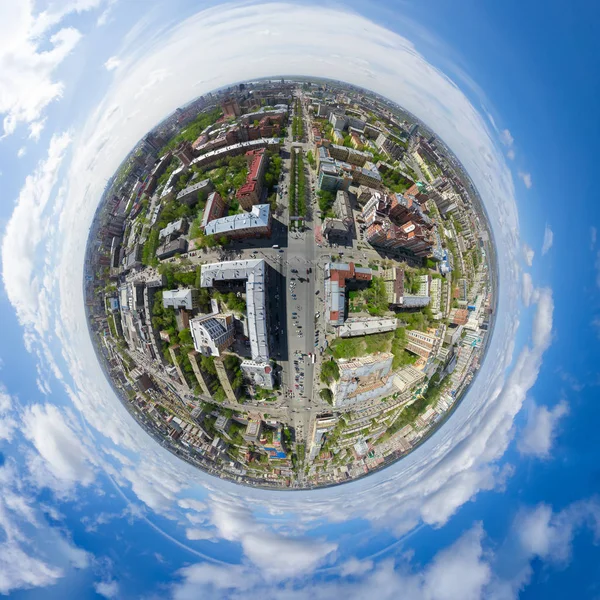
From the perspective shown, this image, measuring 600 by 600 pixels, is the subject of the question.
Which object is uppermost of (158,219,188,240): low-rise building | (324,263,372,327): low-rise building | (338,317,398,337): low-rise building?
(158,219,188,240): low-rise building

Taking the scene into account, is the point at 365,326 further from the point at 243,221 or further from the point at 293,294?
the point at 243,221

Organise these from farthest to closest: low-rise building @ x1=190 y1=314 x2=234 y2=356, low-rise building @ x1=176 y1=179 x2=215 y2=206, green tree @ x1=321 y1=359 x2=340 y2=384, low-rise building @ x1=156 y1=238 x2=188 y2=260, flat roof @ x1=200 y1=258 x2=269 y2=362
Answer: low-rise building @ x1=176 y1=179 x2=215 y2=206
low-rise building @ x1=156 y1=238 x2=188 y2=260
green tree @ x1=321 y1=359 x2=340 y2=384
flat roof @ x1=200 y1=258 x2=269 y2=362
low-rise building @ x1=190 y1=314 x2=234 y2=356

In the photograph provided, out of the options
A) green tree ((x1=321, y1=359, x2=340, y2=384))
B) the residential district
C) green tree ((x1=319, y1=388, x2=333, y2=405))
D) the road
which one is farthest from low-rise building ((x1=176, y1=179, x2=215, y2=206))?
green tree ((x1=319, y1=388, x2=333, y2=405))

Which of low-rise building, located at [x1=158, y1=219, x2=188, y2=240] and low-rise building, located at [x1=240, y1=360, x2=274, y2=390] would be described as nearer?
low-rise building, located at [x1=240, y1=360, x2=274, y2=390]

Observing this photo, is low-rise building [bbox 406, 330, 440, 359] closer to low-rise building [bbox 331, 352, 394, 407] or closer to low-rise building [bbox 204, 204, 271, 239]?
low-rise building [bbox 331, 352, 394, 407]

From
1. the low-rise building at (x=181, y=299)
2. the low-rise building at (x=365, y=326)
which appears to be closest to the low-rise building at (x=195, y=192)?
the low-rise building at (x=181, y=299)

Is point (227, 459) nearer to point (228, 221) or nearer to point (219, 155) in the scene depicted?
point (228, 221)

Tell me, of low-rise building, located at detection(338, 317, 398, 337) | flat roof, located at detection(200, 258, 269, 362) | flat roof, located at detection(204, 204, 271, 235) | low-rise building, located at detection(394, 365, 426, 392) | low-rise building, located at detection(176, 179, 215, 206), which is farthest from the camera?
low-rise building, located at detection(394, 365, 426, 392)

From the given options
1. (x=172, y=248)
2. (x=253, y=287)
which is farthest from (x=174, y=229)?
(x=253, y=287)

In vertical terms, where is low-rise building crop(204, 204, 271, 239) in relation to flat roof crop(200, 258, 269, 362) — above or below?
above
